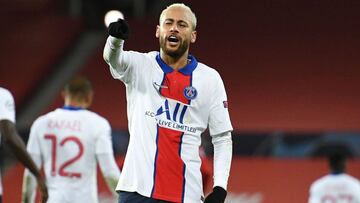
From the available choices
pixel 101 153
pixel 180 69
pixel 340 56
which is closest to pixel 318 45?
pixel 340 56

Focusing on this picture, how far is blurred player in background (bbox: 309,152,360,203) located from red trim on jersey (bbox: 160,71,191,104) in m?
4.99

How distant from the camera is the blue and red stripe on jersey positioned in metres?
3.99

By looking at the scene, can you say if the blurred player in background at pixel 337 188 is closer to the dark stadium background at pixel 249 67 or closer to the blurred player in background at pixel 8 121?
the dark stadium background at pixel 249 67

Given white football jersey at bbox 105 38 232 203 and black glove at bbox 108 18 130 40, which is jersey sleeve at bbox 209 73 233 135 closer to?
white football jersey at bbox 105 38 232 203

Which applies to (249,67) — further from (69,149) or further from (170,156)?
(170,156)

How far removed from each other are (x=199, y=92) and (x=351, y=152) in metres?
7.50

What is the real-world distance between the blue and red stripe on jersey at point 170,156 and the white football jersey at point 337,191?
16.4 feet

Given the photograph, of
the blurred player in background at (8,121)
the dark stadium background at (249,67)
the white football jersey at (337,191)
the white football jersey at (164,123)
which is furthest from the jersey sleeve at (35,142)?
the dark stadium background at (249,67)

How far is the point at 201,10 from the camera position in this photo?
13305mm

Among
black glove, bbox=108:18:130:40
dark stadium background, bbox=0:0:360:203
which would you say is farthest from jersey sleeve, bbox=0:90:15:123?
dark stadium background, bbox=0:0:360:203

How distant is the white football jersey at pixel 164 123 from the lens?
4.00 m

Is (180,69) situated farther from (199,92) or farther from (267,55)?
(267,55)

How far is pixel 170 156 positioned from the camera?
402 centimetres

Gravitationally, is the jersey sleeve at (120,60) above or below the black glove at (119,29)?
below
